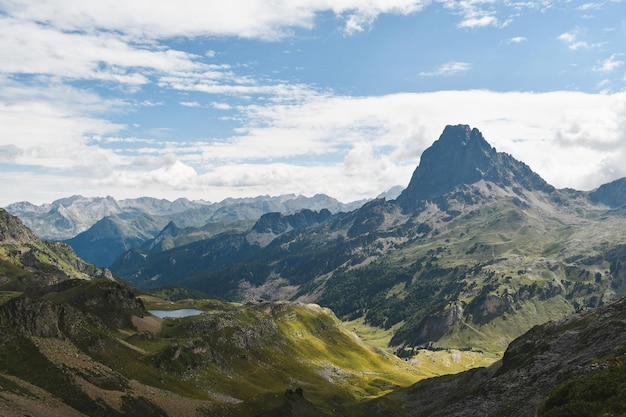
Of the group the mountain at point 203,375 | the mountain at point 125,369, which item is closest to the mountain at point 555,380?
the mountain at point 203,375

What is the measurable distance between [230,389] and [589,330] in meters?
98.1

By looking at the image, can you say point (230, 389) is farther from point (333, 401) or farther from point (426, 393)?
point (426, 393)

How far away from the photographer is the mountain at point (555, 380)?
50.7 metres

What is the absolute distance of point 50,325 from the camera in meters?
107

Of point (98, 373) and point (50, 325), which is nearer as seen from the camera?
point (98, 373)

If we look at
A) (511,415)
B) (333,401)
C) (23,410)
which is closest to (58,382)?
(23,410)

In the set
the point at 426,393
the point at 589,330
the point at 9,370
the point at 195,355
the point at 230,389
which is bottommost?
the point at 426,393

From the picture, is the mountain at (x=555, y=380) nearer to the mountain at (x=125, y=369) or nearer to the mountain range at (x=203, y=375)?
the mountain range at (x=203, y=375)

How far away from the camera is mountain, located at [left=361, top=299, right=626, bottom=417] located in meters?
50.7

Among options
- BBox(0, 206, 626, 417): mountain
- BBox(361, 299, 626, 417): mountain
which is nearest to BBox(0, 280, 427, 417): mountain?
BBox(0, 206, 626, 417): mountain

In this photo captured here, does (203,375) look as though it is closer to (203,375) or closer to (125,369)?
(203,375)

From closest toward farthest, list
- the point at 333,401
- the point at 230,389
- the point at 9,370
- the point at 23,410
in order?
the point at 23,410
the point at 9,370
the point at 230,389
the point at 333,401

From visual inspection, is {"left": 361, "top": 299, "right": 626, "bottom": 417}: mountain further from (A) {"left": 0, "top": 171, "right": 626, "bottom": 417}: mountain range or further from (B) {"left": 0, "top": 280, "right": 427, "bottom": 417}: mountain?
(B) {"left": 0, "top": 280, "right": 427, "bottom": 417}: mountain

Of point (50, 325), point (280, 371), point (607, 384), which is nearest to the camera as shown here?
point (607, 384)
